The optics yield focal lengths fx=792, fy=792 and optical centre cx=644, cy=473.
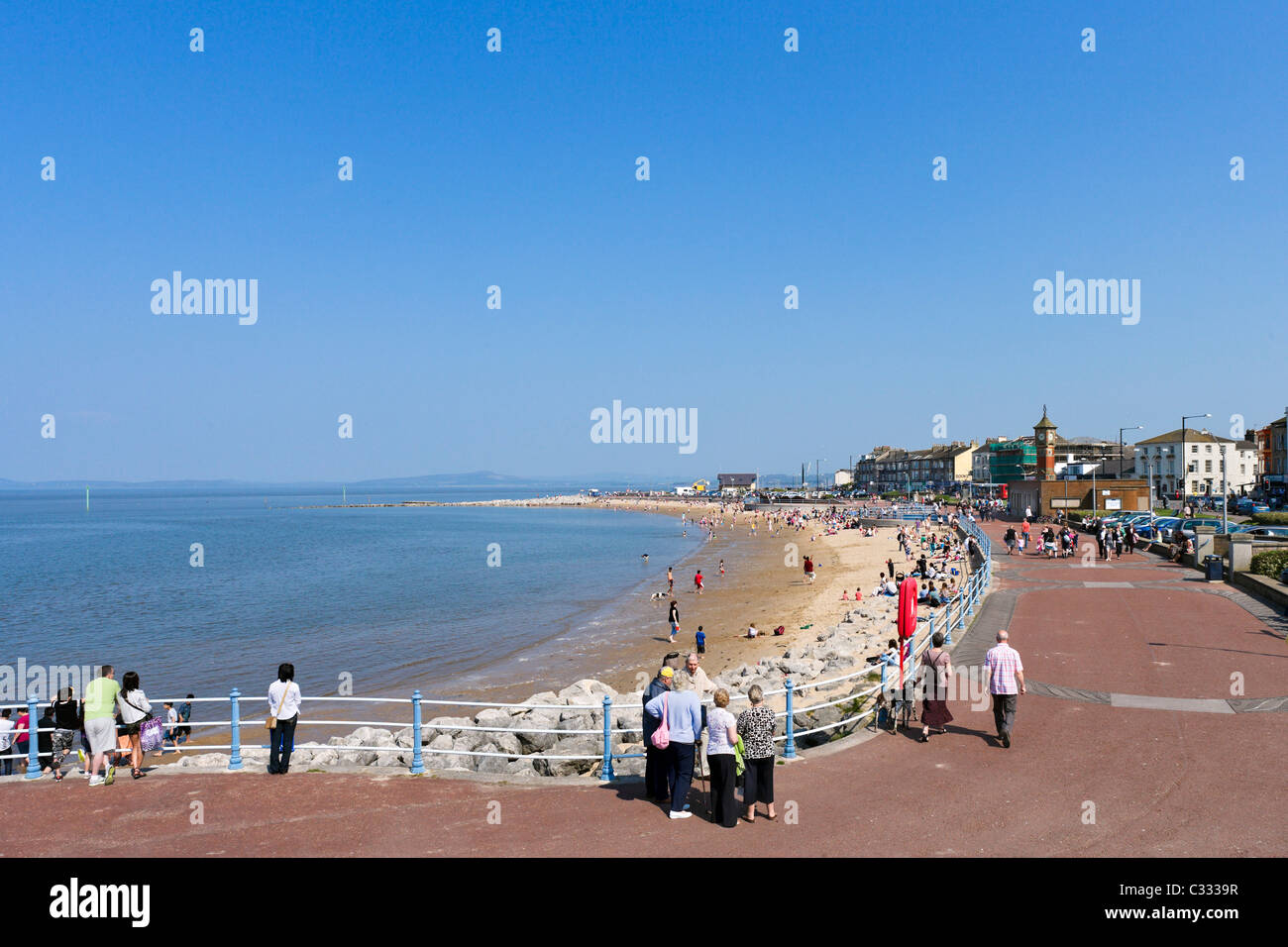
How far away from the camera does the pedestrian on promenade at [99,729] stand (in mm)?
8969

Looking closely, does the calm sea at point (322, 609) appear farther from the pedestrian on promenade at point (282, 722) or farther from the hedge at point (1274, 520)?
the hedge at point (1274, 520)

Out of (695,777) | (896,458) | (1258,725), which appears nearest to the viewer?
(695,777)

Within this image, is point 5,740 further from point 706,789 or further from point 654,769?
point 706,789

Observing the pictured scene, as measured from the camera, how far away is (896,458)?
15650 centimetres

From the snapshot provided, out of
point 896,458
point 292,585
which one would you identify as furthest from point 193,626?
point 896,458

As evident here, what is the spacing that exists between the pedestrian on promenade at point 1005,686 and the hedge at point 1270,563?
17895mm

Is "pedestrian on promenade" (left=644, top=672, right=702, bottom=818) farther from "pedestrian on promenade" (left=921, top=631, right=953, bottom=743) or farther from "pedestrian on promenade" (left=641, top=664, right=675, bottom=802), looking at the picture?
"pedestrian on promenade" (left=921, top=631, right=953, bottom=743)

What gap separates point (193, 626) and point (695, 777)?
3146 cm

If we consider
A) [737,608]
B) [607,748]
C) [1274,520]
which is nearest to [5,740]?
[607,748]

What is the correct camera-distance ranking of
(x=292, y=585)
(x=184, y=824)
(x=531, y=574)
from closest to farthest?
(x=184, y=824)
(x=292, y=585)
(x=531, y=574)

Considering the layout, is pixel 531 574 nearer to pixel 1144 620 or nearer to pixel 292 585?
pixel 292 585

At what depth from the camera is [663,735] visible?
790 cm

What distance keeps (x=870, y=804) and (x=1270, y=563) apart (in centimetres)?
2209
